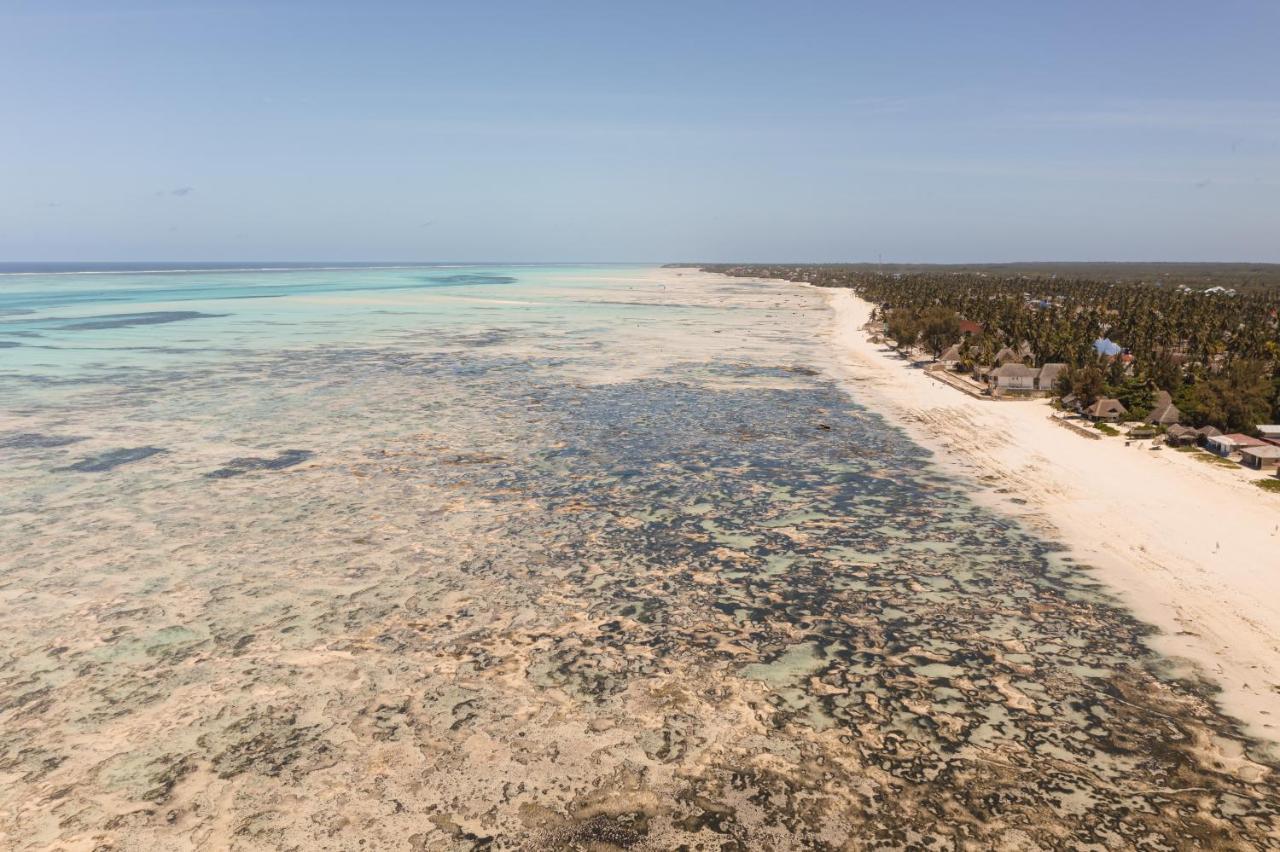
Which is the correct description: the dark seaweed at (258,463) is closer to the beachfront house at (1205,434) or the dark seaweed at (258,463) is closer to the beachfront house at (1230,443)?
the beachfront house at (1230,443)

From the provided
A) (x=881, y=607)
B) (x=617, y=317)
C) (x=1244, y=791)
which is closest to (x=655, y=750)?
(x=881, y=607)

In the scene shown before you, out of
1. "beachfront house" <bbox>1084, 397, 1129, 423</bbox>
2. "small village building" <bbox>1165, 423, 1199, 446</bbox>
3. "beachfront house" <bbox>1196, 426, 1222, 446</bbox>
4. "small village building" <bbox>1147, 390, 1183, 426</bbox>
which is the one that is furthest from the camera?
"beachfront house" <bbox>1084, 397, 1129, 423</bbox>

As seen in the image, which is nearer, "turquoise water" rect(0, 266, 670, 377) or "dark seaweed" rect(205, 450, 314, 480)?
"dark seaweed" rect(205, 450, 314, 480)

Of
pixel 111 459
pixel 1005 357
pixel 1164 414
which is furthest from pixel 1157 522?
pixel 111 459

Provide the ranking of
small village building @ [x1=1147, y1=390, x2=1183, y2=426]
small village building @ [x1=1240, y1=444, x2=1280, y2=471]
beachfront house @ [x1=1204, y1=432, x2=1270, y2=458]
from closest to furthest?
small village building @ [x1=1240, y1=444, x2=1280, y2=471] < beachfront house @ [x1=1204, y1=432, x2=1270, y2=458] < small village building @ [x1=1147, y1=390, x2=1183, y2=426]

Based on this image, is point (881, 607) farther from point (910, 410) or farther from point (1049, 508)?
point (910, 410)

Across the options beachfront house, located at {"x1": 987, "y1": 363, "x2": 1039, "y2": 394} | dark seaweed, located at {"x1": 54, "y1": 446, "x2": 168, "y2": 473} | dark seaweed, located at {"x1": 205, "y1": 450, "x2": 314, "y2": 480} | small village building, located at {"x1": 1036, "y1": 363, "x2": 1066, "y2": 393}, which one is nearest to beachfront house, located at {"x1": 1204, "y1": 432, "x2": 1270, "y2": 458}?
beachfront house, located at {"x1": 987, "y1": 363, "x2": 1039, "y2": 394}

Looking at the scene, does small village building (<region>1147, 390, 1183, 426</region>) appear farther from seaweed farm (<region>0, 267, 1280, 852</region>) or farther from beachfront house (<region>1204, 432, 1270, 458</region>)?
seaweed farm (<region>0, 267, 1280, 852</region>)
